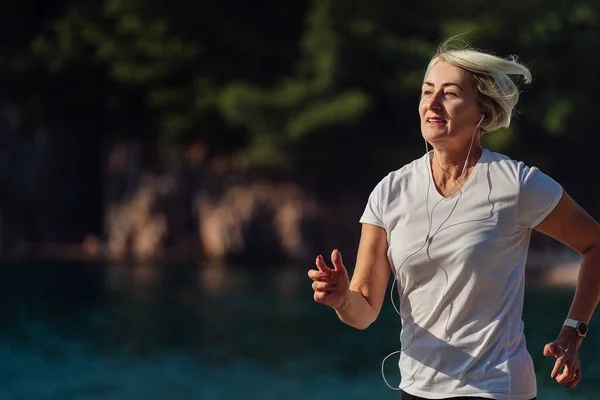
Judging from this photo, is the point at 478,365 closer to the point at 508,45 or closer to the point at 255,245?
the point at 508,45

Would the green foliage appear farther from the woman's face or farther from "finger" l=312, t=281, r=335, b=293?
"finger" l=312, t=281, r=335, b=293

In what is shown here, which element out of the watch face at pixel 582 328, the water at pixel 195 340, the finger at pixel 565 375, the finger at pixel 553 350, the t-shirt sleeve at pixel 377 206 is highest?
the t-shirt sleeve at pixel 377 206

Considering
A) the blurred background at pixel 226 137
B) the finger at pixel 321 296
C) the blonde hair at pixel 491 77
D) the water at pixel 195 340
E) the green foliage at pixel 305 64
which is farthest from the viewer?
the green foliage at pixel 305 64

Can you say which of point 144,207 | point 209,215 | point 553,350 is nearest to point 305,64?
point 209,215

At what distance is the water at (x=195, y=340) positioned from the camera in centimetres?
997

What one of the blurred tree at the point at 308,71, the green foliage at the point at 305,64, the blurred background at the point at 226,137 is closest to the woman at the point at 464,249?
the blurred background at the point at 226,137

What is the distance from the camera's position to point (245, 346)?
12.5 meters

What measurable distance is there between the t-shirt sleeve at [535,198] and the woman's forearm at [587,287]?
147mm

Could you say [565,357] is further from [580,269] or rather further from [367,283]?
[367,283]

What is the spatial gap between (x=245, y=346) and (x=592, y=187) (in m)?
13.0

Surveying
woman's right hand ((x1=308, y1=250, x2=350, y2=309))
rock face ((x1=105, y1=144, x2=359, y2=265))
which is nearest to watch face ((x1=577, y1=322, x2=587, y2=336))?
woman's right hand ((x1=308, y1=250, x2=350, y2=309))

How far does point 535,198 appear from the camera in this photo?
6.88 feet

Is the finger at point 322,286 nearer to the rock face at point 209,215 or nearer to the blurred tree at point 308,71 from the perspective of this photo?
the blurred tree at point 308,71

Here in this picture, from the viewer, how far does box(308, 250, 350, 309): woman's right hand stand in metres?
2.06
